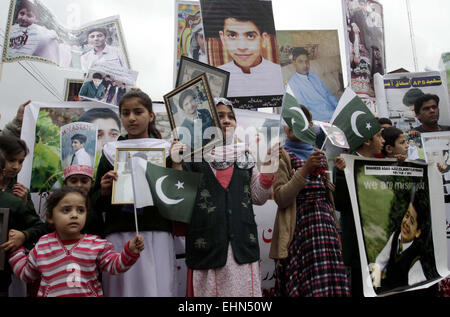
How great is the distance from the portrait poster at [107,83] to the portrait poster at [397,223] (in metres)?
2.22

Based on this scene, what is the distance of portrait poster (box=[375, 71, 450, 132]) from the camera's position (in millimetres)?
4324

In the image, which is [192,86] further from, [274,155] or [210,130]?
[274,155]

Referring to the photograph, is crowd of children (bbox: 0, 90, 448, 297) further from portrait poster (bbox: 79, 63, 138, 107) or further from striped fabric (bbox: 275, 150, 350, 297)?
portrait poster (bbox: 79, 63, 138, 107)

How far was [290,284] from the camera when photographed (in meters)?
2.67

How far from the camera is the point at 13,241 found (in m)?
2.33

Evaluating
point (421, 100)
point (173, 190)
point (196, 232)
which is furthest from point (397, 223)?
point (421, 100)

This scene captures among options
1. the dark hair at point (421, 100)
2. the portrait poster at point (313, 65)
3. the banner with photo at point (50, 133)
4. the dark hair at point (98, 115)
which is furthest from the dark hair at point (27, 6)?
the dark hair at point (421, 100)

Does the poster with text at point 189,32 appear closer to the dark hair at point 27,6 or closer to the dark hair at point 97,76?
the dark hair at point 97,76

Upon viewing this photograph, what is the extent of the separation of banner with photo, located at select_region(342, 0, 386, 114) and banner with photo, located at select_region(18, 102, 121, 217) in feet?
9.23

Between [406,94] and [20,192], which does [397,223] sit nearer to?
[406,94]

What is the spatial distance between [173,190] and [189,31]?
2916 millimetres

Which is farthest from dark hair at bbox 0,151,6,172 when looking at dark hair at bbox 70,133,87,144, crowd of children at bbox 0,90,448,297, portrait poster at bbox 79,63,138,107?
portrait poster at bbox 79,63,138,107

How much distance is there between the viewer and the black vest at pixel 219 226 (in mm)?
2465

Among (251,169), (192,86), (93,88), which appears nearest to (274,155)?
(251,169)
